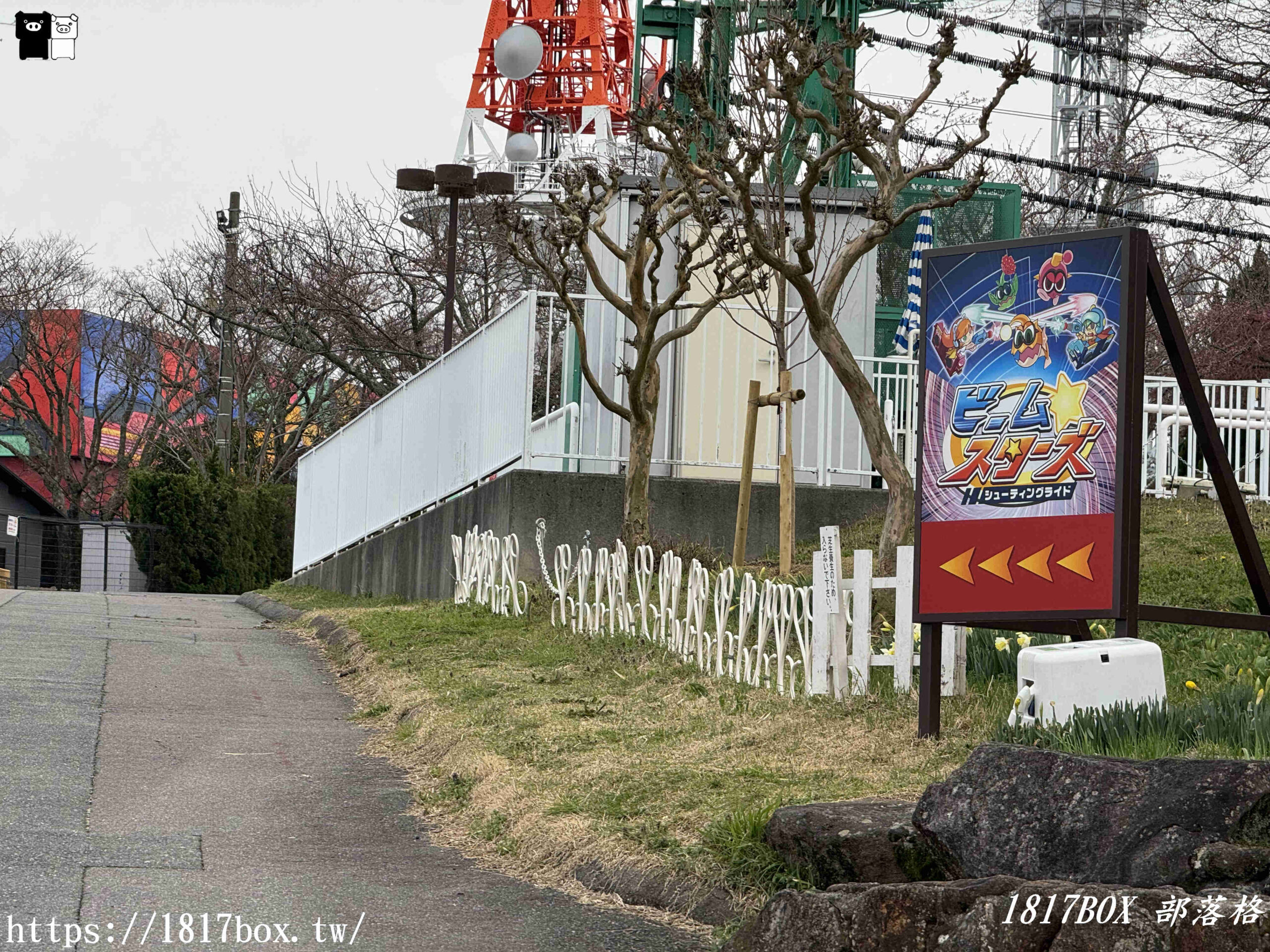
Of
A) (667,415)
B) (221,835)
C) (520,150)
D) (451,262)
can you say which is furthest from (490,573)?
(520,150)

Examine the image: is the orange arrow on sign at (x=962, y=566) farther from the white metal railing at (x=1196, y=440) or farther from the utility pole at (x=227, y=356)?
the utility pole at (x=227, y=356)

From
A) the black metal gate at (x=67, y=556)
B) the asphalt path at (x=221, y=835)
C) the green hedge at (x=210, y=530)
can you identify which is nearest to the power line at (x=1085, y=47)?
the asphalt path at (x=221, y=835)

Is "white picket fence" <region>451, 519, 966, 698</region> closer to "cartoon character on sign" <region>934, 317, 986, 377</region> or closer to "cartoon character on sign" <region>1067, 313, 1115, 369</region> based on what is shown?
"cartoon character on sign" <region>934, 317, 986, 377</region>

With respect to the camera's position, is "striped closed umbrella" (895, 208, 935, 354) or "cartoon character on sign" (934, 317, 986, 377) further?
"striped closed umbrella" (895, 208, 935, 354)

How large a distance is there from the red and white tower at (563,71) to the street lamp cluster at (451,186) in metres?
12.6

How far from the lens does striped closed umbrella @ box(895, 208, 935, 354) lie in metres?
13.8

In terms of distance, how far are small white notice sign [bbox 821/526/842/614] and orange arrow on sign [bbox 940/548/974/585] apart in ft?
3.12

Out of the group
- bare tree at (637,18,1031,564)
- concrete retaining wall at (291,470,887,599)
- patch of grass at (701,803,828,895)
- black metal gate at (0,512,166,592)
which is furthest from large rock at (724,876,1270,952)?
black metal gate at (0,512,166,592)

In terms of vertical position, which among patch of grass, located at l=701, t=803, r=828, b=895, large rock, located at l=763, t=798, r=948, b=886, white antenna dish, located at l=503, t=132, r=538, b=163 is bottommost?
patch of grass, located at l=701, t=803, r=828, b=895

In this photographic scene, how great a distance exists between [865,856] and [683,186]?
790 cm

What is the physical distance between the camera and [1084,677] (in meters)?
5.59

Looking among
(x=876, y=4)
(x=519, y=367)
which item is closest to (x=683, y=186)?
(x=519, y=367)

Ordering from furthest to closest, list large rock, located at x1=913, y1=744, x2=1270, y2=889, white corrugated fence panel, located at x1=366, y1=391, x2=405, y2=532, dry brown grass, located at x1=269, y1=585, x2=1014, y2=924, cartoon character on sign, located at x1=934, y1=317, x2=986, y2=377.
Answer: white corrugated fence panel, located at x1=366, y1=391, x2=405, y2=532 < cartoon character on sign, located at x1=934, y1=317, x2=986, y2=377 < dry brown grass, located at x1=269, y1=585, x2=1014, y2=924 < large rock, located at x1=913, y1=744, x2=1270, y2=889

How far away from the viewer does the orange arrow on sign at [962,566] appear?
20.2ft
